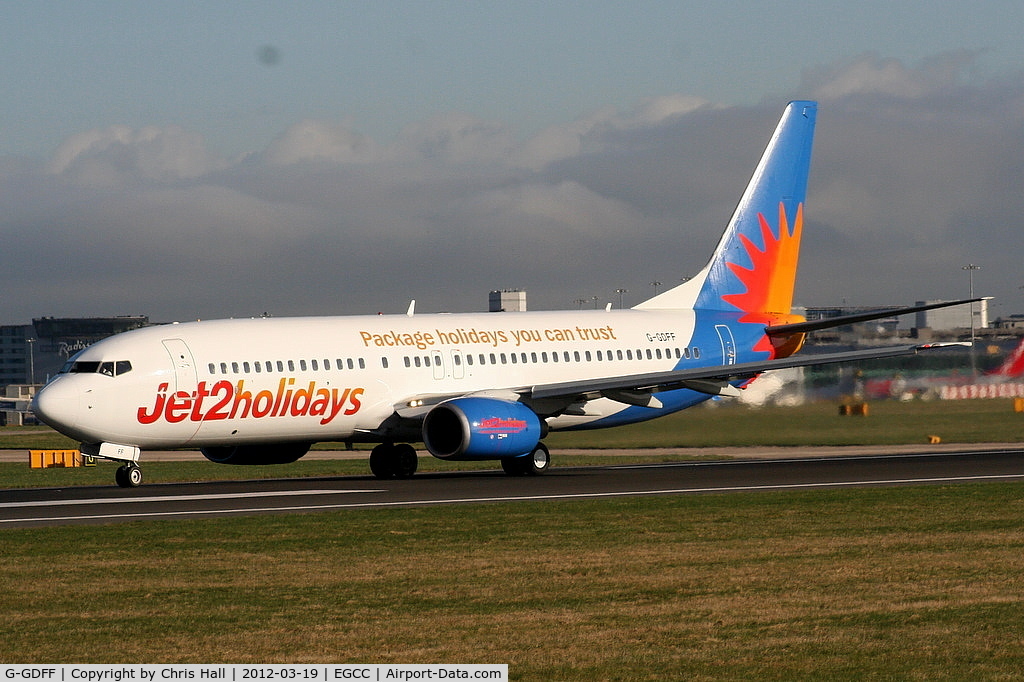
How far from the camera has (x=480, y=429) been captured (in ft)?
110

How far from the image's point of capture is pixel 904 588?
15.7 metres

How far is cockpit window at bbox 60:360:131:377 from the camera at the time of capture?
3231 centimetres

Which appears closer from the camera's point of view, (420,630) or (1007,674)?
(1007,674)

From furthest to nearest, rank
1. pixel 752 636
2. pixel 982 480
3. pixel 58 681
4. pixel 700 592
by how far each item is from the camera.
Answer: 1. pixel 982 480
2. pixel 700 592
3. pixel 752 636
4. pixel 58 681

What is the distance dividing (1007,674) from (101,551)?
1262 cm

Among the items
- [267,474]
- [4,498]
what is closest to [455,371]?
[267,474]

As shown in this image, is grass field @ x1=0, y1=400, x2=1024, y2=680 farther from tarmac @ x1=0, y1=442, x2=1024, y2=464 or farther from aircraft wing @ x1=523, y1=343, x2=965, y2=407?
tarmac @ x1=0, y1=442, x2=1024, y2=464

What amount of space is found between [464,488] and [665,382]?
6.68 metres

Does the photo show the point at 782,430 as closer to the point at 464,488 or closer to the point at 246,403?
the point at 464,488

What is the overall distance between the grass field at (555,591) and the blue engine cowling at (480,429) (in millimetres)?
8835

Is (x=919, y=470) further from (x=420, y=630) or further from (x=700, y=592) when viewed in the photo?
(x=420, y=630)

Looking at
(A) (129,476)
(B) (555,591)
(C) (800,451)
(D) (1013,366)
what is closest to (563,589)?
(B) (555,591)

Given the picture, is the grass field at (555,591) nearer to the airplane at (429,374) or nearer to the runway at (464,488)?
the runway at (464,488)

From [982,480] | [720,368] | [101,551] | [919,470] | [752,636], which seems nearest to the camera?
[752,636]
